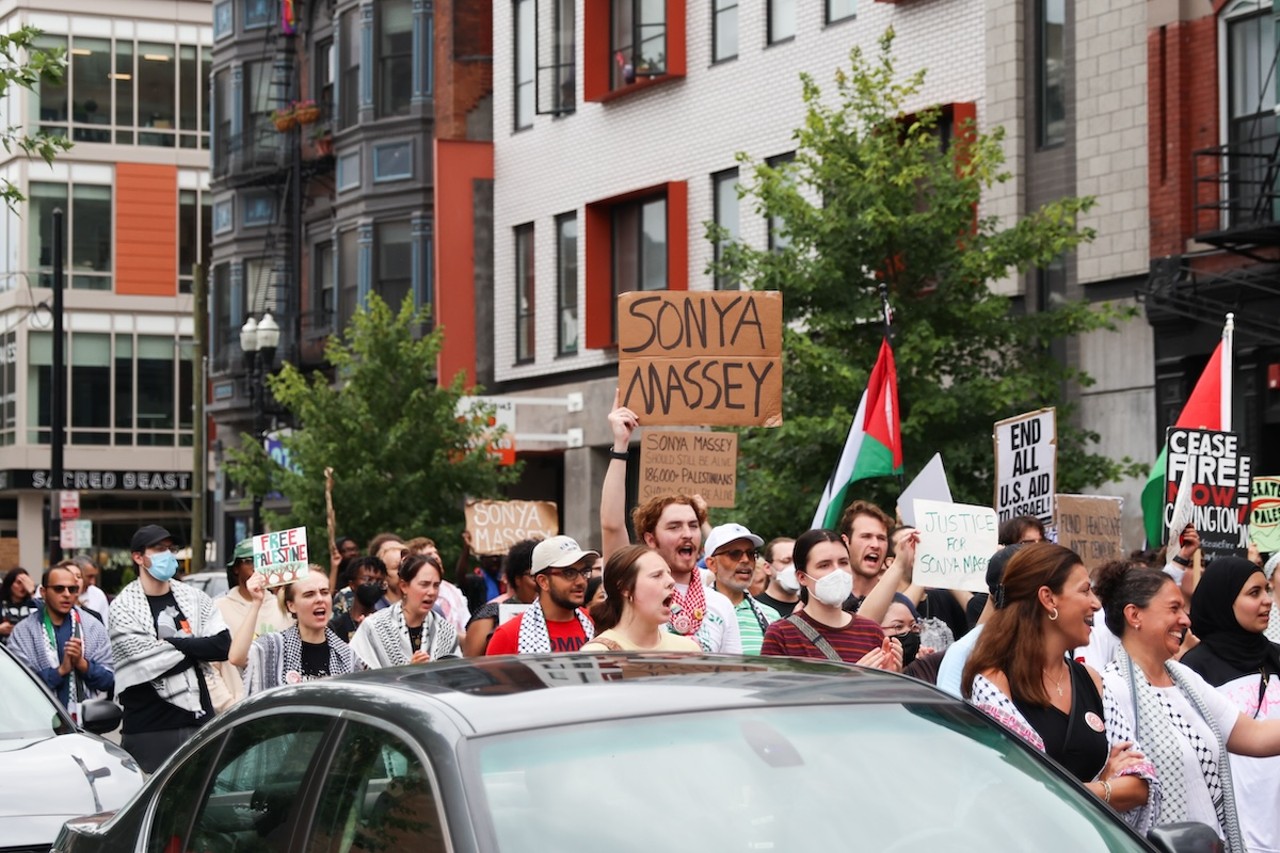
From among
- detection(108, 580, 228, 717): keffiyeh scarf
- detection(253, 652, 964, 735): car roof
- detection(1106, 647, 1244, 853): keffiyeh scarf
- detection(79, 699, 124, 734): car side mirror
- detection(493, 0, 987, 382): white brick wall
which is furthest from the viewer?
detection(493, 0, 987, 382): white brick wall

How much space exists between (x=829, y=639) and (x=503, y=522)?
11431 mm

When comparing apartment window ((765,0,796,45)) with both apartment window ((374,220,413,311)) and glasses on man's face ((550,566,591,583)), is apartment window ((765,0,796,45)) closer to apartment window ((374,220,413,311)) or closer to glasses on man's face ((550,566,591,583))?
apartment window ((374,220,413,311))

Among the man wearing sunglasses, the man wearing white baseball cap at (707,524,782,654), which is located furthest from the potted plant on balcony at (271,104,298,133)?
the man wearing white baseball cap at (707,524,782,654)

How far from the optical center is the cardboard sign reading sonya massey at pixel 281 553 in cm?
1270

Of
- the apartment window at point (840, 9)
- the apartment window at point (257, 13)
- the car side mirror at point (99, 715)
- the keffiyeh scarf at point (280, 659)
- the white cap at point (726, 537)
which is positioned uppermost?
the apartment window at point (257, 13)

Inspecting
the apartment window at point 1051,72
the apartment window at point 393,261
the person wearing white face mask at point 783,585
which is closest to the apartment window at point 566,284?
the apartment window at point 393,261

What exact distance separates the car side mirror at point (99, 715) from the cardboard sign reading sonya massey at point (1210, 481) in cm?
629

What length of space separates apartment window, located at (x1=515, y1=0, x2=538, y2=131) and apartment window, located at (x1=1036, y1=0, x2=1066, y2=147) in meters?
12.3

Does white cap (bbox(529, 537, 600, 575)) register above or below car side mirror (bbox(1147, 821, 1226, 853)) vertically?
above

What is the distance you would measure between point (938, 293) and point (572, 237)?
13900 mm

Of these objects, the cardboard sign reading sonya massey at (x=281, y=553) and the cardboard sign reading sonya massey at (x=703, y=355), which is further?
the cardboard sign reading sonya massey at (x=703, y=355)

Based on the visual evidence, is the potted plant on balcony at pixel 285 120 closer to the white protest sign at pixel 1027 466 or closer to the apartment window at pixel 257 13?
the apartment window at pixel 257 13

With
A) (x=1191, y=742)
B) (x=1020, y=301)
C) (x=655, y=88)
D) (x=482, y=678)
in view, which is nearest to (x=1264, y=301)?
(x=1020, y=301)

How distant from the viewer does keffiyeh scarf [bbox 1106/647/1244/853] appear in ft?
22.2
